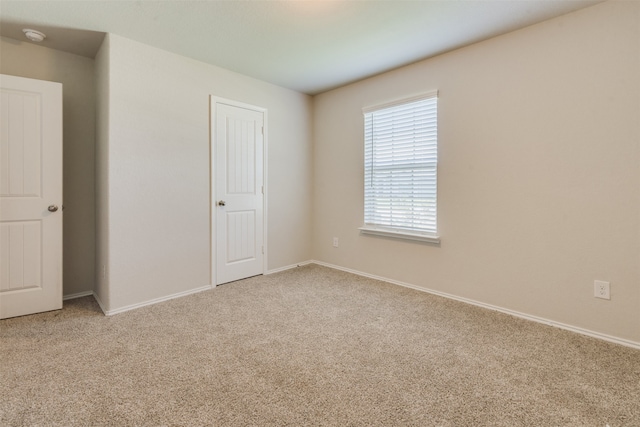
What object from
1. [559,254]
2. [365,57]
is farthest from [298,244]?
[559,254]

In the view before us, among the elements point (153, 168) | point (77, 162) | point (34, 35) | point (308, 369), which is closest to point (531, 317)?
point (308, 369)

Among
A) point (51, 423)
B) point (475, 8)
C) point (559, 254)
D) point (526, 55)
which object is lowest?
point (51, 423)

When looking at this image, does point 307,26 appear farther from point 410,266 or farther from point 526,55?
point 410,266

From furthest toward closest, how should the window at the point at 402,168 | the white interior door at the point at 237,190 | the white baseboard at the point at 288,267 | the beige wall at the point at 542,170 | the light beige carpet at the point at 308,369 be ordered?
1. the white baseboard at the point at 288,267
2. the white interior door at the point at 237,190
3. the window at the point at 402,168
4. the beige wall at the point at 542,170
5. the light beige carpet at the point at 308,369

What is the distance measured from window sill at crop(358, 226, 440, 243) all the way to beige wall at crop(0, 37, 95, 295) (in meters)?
3.05

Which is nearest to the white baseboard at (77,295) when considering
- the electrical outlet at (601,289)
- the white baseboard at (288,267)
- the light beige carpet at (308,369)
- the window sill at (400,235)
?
the light beige carpet at (308,369)

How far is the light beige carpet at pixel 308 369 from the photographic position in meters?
1.47

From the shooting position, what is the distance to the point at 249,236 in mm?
3771

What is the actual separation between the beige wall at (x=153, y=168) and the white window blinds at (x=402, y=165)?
1642 mm

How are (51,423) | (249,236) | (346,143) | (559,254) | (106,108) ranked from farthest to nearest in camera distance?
(346,143), (249,236), (106,108), (559,254), (51,423)

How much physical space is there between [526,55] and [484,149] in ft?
2.64

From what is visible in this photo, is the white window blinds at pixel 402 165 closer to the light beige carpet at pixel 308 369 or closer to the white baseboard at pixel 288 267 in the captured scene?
the light beige carpet at pixel 308 369

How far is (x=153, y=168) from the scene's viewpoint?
2.94m

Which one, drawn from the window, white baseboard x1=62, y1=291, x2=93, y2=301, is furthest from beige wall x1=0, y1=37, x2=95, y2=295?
the window
